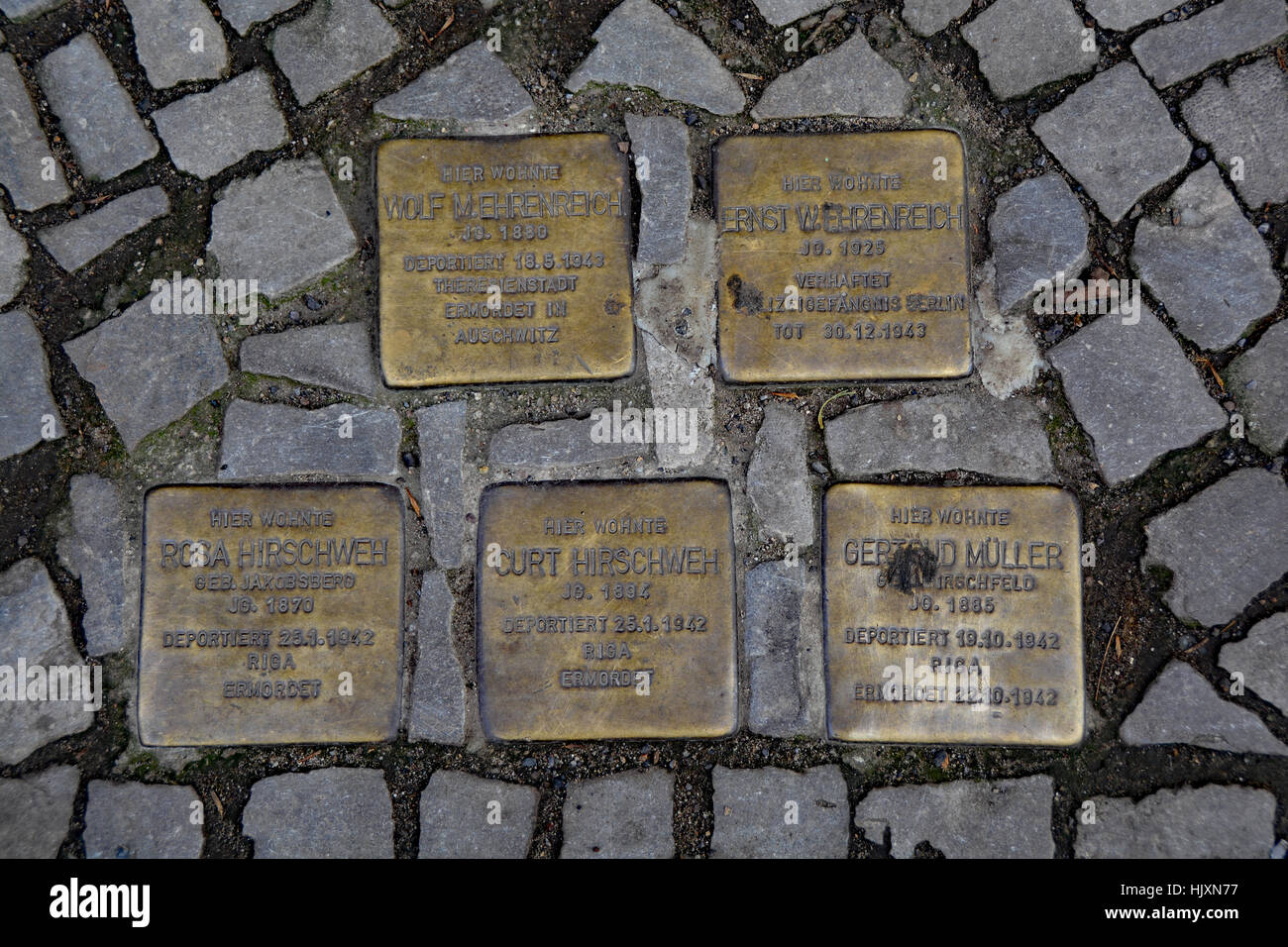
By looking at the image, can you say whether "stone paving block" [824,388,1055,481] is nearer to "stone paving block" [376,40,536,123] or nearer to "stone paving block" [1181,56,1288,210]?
"stone paving block" [1181,56,1288,210]

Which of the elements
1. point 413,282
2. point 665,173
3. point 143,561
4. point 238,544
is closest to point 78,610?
point 143,561

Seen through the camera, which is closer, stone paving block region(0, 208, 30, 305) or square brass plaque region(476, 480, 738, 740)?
square brass plaque region(476, 480, 738, 740)

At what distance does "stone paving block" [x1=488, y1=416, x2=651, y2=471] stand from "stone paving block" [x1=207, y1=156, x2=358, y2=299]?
873 mm

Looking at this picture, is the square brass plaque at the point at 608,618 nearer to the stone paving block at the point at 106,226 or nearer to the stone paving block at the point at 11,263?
the stone paving block at the point at 106,226

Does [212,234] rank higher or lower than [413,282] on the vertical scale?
higher

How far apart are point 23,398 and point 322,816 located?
1.76m

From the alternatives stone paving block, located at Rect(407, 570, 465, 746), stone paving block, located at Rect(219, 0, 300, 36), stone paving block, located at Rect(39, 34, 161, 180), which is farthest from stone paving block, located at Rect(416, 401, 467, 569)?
stone paving block, located at Rect(219, 0, 300, 36)

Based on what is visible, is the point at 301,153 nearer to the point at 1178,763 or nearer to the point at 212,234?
the point at 212,234

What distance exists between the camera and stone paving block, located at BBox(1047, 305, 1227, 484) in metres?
2.78

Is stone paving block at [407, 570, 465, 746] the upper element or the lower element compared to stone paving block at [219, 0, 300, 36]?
lower

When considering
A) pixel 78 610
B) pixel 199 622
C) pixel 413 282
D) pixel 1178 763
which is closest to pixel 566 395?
pixel 413 282

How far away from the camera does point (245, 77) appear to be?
2826 mm

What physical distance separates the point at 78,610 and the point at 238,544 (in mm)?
612

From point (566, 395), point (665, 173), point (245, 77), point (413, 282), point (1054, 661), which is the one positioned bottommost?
point (1054, 661)
